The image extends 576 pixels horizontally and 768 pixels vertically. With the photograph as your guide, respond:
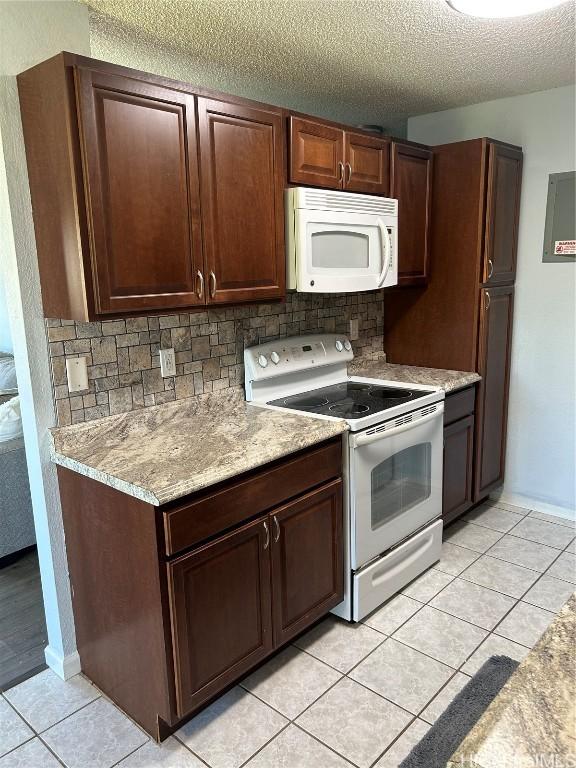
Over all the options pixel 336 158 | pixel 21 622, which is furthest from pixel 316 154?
pixel 21 622

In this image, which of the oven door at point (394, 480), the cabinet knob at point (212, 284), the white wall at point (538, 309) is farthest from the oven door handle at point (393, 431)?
the white wall at point (538, 309)

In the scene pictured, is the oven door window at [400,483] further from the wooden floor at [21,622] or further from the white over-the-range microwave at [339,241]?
the wooden floor at [21,622]

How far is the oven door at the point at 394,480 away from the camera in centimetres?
227

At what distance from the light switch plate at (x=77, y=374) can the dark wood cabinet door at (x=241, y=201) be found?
51 cm

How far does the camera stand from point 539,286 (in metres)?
3.19

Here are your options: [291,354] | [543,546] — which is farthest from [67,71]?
[543,546]

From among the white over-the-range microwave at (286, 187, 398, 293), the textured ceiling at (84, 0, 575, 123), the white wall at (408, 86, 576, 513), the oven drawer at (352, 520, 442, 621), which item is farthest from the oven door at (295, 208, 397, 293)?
the oven drawer at (352, 520, 442, 621)

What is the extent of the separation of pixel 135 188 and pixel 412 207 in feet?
5.49

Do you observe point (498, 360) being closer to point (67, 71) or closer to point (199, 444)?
point (199, 444)

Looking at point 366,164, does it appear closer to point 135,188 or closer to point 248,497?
point 135,188

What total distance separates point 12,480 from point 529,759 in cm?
271

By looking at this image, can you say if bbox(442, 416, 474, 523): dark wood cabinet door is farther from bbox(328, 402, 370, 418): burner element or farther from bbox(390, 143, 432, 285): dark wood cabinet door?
bbox(390, 143, 432, 285): dark wood cabinet door

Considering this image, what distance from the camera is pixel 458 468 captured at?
3064mm

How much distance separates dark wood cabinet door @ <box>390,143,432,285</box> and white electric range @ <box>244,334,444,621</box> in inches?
21.3
